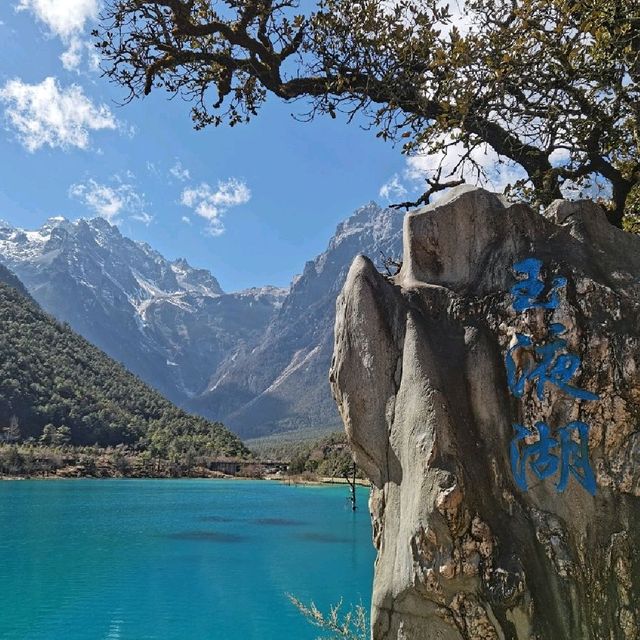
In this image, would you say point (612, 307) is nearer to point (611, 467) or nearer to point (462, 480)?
point (611, 467)

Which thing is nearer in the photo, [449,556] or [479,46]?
[449,556]

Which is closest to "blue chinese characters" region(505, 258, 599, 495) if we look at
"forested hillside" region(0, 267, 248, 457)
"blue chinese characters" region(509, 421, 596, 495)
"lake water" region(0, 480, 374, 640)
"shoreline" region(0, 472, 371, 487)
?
"blue chinese characters" region(509, 421, 596, 495)

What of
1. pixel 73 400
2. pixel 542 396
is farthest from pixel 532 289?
pixel 73 400

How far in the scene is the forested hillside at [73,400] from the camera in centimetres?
8831

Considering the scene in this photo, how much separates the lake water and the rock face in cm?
1318

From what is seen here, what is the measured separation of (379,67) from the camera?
5793mm

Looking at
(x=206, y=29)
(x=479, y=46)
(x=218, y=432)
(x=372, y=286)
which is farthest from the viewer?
(x=218, y=432)

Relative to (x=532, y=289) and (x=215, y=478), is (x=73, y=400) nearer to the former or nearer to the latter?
(x=215, y=478)

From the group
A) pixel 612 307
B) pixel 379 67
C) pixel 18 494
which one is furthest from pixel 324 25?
pixel 18 494

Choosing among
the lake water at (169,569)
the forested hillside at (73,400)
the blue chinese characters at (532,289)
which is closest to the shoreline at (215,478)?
the forested hillside at (73,400)

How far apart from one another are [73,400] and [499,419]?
98.0m

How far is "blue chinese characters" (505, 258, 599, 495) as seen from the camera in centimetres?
342

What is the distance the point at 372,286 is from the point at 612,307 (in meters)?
1.31

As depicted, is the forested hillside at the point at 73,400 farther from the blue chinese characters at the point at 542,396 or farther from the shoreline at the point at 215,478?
the blue chinese characters at the point at 542,396
